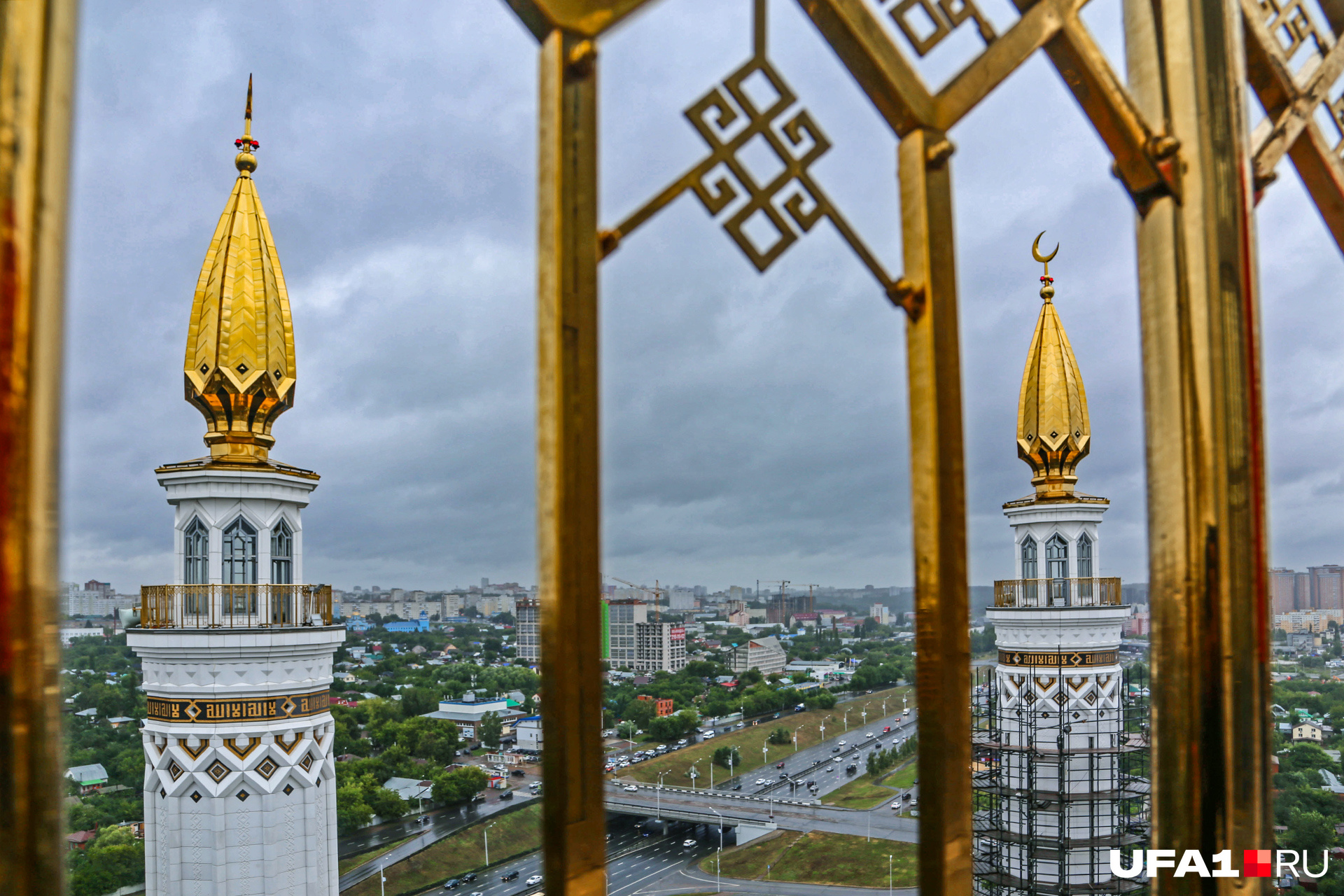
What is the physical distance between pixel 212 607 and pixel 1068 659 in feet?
27.5

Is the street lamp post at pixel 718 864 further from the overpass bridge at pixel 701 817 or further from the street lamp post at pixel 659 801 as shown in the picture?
the street lamp post at pixel 659 801

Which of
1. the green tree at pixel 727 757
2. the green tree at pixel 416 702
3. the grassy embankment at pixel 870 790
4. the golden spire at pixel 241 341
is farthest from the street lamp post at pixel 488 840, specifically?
the golden spire at pixel 241 341

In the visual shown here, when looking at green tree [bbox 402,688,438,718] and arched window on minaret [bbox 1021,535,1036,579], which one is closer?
arched window on minaret [bbox 1021,535,1036,579]

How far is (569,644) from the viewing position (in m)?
1.42

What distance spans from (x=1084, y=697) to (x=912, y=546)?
9.96 metres

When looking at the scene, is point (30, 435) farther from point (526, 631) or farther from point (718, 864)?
point (526, 631)

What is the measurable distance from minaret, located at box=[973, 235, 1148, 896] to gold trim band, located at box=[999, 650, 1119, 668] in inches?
0.6

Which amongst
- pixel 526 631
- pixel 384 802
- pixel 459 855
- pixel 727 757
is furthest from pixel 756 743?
pixel 384 802

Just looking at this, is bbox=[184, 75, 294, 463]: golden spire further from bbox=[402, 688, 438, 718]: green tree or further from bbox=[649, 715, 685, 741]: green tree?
bbox=[649, 715, 685, 741]: green tree

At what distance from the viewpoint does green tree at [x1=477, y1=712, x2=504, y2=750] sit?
36812mm

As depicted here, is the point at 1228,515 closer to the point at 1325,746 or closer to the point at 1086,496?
the point at 1086,496

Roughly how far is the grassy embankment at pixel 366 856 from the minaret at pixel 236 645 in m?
20.4

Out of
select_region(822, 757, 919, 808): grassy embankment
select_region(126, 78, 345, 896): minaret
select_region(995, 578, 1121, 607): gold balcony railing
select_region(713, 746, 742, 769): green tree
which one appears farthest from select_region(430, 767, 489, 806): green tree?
select_region(126, 78, 345, 896): minaret

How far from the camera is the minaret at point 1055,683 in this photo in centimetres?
983
